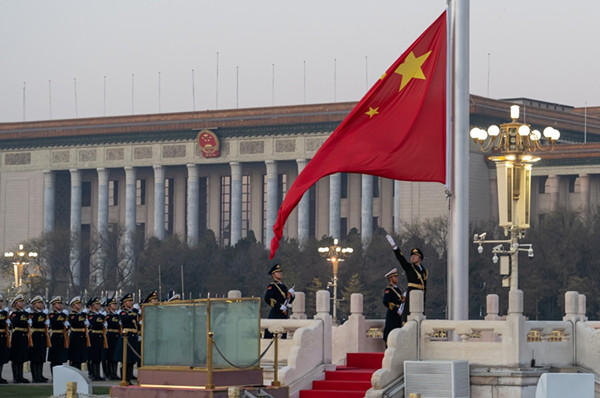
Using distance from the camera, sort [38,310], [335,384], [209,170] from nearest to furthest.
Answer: [335,384], [38,310], [209,170]

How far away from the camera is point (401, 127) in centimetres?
2528

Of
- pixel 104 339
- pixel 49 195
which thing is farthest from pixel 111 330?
pixel 49 195

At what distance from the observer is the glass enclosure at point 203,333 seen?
19.2 m

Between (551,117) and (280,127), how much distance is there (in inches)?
643

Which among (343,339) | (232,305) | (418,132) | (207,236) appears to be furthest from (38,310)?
(207,236)

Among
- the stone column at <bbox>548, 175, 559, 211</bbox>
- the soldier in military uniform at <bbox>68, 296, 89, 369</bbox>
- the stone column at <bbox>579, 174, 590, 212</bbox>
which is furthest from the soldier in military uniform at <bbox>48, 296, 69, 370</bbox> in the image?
the stone column at <bbox>548, 175, 559, 211</bbox>

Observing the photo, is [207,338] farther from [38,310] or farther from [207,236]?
[207,236]

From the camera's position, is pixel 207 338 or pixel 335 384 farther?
pixel 335 384

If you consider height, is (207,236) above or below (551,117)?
below

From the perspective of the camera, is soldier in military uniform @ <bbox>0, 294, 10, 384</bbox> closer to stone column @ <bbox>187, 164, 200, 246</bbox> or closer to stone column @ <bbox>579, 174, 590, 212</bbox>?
stone column @ <bbox>579, 174, 590, 212</bbox>

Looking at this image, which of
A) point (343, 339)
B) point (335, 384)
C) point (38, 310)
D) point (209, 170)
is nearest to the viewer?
point (335, 384)

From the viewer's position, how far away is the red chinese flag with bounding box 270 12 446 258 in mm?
25172

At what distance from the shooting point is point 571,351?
2514 cm

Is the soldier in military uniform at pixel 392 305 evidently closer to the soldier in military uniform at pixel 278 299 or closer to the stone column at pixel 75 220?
the soldier in military uniform at pixel 278 299
